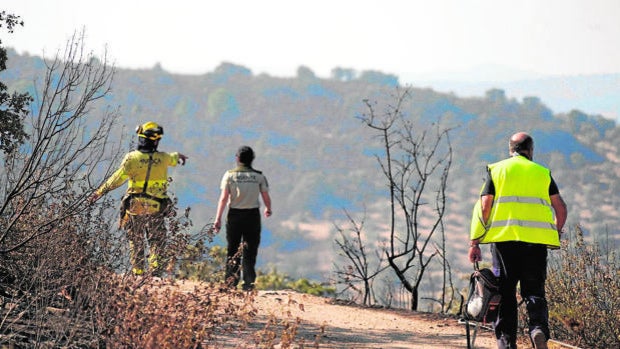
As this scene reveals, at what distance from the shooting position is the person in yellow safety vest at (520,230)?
686 centimetres

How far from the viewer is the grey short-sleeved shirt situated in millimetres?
10594

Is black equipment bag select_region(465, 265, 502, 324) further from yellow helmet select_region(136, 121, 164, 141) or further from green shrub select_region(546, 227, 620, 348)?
yellow helmet select_region(136, 121, 164, 141)

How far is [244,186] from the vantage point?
10602 millimetres

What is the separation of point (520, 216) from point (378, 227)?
185 m

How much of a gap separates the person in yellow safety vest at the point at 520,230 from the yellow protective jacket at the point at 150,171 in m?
3.48

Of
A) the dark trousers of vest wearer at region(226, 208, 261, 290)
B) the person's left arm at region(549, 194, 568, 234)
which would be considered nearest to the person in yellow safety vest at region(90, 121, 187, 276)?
the dark trousers of vest wearer at region(226, 208, 261, 290)

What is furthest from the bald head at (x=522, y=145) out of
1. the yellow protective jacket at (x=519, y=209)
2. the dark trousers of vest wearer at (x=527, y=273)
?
the dark trousers of vest wearer at (x=527, y=273)

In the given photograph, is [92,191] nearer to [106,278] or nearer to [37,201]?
[37,201]

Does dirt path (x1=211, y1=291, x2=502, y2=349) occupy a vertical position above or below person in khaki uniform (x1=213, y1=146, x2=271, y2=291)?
below

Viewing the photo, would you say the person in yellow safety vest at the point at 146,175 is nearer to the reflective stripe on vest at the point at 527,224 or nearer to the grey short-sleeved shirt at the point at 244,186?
the grey short-sleeved shirt at the point at 244,186

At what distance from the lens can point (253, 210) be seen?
35.2ft

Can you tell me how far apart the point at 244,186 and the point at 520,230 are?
433cm

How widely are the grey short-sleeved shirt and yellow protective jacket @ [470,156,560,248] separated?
3.98 meters

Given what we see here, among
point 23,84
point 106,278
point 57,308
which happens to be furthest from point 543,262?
point 23,84
